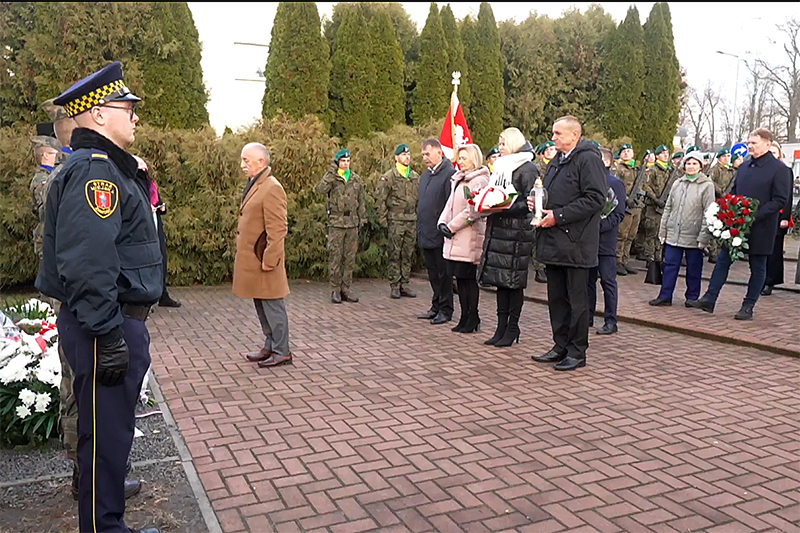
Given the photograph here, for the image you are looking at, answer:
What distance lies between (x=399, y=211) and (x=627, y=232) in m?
4.70

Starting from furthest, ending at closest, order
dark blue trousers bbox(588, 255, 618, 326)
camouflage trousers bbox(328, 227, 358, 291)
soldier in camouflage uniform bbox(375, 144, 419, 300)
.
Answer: soldier in camouflage uniform bbox(375, 144, 419, 300), camouflage trousers bbox(328, 227, 358, 291), dark blue trousers bbox(588, 255, 618, 326)

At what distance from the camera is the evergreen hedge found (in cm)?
937

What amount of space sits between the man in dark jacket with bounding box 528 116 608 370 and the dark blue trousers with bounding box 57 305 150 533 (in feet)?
12.7

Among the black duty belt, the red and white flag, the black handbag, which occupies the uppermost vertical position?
the red and white flag

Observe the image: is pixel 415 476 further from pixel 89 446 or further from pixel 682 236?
pixel 682 236

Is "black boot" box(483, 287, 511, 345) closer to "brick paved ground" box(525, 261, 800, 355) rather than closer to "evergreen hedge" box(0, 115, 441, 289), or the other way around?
"brick paved ground" box(525, 261, 800, 355)

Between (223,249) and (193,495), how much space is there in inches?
293

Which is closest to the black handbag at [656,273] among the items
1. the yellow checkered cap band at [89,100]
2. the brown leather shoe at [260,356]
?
the brown leather shoe at [260,356]

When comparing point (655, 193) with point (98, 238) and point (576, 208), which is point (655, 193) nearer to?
point (576, 208)

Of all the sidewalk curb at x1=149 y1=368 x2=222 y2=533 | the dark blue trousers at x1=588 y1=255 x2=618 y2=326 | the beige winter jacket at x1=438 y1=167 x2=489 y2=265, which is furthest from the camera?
the dark blue trousers at x1=588 y1=255 x2=618 y2=326

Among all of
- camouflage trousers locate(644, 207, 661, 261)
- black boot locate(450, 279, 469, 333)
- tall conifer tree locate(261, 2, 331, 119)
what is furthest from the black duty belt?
tall conifer tree locate(261, 2, 331, 119)

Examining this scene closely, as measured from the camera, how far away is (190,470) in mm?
3816

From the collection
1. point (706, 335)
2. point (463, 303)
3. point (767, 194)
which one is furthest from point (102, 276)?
point (767, 194)

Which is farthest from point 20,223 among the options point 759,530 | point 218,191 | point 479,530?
point 759,530
